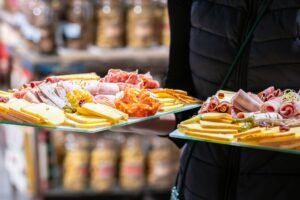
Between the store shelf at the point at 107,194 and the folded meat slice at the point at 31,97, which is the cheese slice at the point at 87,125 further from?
the store shelf at the point at 107,194

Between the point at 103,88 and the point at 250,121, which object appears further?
the point at 103,88

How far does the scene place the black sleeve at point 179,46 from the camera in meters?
1.74

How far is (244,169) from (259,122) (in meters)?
0.21

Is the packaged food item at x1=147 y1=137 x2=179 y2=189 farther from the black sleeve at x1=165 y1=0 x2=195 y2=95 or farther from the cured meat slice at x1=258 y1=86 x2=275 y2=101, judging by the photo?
the cured meat slice at x1=258 y1=86 x2=275 y2=101

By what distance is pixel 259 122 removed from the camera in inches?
50.7

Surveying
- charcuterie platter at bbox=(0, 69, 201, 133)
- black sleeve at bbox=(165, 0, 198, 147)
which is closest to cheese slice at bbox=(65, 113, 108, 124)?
charcuterie platter at bbox=(0, 69, 201, 133)

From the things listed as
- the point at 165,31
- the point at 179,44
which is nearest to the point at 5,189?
the point at 165,31

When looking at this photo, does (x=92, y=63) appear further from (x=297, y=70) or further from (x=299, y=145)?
(x=299, y=145)

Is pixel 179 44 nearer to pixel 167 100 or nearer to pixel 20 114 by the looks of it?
pixel 167 100

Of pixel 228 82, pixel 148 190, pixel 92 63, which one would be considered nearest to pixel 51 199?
pixel 148 190

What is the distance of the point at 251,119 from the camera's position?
1.30 metres

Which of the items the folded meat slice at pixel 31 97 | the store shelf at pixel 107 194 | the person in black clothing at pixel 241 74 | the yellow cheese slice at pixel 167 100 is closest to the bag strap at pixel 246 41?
the person in black clothing at pixel 241 74

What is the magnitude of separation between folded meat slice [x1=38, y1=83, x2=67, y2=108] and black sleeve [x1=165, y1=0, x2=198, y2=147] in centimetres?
41

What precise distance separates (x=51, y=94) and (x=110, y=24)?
2.11 m
